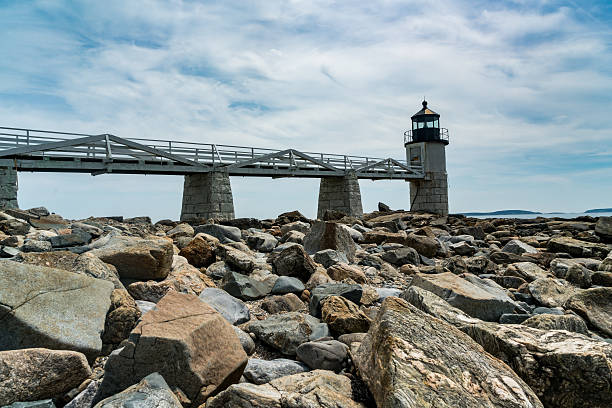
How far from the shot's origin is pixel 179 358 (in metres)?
2.68

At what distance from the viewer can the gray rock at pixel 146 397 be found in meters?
2.30

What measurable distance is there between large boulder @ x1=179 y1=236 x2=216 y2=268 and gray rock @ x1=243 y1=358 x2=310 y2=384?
326 cm

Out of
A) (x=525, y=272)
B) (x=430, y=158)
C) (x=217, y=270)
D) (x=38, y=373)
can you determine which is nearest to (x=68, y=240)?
(x=217, y=270)

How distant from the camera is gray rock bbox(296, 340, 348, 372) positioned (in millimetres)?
3154

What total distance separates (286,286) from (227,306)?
1.07m

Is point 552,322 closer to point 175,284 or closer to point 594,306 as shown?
point 594,306

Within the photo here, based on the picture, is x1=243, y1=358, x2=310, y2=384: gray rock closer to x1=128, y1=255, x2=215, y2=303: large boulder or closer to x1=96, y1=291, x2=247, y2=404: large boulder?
x1=96, y1=291, x2=247, y2=404: large boulder

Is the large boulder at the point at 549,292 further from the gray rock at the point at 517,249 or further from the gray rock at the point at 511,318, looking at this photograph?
the gray rock at the point at 517,249

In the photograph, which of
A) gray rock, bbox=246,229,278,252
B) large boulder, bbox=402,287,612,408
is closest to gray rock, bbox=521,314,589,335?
large boulder, bbox=402,287,612,408

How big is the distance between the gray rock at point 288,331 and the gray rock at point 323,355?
23 centimetres

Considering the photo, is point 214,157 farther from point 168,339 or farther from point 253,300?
point 168,339

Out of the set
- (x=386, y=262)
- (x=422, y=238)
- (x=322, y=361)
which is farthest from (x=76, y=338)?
(x=422, y=238)

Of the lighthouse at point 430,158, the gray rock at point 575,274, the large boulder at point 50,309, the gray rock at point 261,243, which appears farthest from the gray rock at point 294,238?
the lighthouse at point 430,158

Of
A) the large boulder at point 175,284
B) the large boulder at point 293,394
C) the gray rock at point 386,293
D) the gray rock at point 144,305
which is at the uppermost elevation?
the large boulder at point 175,284
